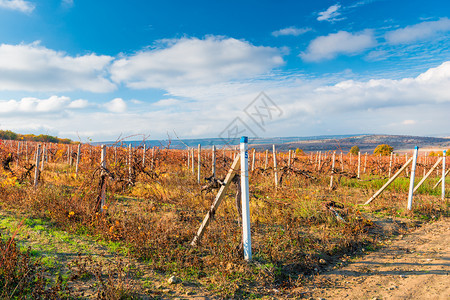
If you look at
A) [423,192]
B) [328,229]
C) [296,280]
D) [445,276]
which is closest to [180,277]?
[296,280]

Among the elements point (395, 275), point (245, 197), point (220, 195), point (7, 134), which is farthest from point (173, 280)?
point (7, 134)

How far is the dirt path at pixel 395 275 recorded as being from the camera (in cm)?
347

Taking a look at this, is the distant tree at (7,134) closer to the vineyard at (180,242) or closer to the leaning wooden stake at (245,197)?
the vineyard at (180,242)

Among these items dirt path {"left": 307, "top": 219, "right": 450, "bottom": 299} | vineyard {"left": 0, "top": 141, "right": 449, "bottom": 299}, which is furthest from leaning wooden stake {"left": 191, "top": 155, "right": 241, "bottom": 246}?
dirt path {"left": 307, "top": 219, "right": 450, "bottom": 299}

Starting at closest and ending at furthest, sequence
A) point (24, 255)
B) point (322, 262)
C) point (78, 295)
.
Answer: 1. point (78, 295)
2. point (24, 255)
3. point (322, 262)

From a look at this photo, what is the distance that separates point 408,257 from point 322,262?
5.53 ft

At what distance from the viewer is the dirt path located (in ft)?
11.4

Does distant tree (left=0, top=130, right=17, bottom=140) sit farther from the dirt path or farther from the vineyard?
the dirt path

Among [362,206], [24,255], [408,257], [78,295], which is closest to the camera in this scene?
[78,295]

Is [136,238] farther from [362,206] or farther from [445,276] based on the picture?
[362,206]

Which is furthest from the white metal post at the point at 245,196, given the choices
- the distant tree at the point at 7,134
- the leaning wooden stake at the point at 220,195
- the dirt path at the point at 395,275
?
the distant tree at the point at 7,134

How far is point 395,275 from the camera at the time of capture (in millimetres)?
3990

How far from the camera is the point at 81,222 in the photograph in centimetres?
549

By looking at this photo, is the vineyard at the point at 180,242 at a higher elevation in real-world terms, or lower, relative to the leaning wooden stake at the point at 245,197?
lower
